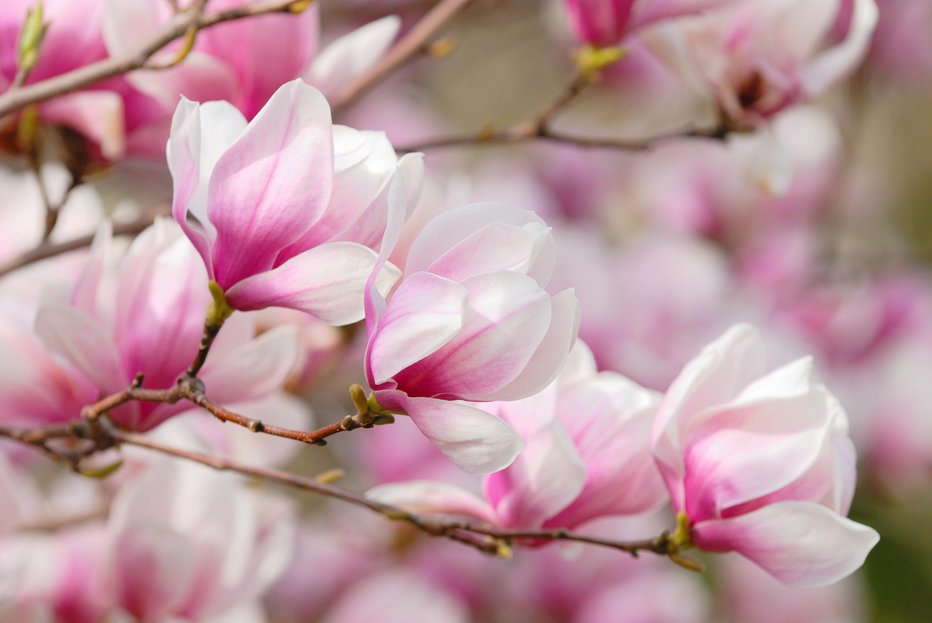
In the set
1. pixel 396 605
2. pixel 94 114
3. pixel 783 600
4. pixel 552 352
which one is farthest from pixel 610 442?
pixel 783 600

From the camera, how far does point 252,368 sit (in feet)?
1.80

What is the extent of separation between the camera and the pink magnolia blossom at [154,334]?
542 millimetres

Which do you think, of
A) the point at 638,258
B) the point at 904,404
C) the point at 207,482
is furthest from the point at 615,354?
the point at 207,482

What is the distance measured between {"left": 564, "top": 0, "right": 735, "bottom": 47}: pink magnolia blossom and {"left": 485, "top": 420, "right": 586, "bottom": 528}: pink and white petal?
30cm

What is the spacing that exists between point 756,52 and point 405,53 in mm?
231

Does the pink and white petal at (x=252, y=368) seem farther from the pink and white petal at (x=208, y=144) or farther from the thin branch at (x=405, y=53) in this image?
the thin branch at (x=405, y=53)

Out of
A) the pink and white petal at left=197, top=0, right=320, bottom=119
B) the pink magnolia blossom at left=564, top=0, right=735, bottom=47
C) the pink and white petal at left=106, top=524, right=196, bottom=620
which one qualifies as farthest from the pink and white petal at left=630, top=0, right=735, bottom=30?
the pink and white petal at left=106, top=524, right=196, bottom=620

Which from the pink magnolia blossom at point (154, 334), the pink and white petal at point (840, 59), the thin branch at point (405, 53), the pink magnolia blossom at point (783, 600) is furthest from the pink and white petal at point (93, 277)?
the pink magnolia blossom at point (783, 600)

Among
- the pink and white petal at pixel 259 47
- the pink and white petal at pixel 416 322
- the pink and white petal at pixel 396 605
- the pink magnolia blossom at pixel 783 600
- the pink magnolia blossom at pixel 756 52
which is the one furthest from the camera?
the pink magnolia blossom at pixel 783 600

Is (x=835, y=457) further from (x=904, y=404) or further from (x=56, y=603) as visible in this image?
(x=904, y=404)

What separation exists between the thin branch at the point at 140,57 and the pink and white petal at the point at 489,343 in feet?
0.70

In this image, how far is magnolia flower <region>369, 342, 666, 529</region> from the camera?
55 cm

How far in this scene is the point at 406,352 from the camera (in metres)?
0.42

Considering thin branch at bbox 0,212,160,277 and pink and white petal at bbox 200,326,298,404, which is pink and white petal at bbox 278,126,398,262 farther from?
thin branch at bbox 0,212,160,277
